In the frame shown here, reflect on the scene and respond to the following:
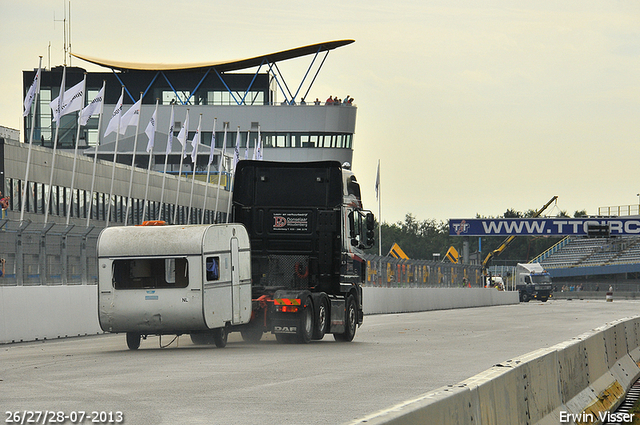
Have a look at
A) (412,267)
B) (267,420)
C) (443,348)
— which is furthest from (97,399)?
(412,267)

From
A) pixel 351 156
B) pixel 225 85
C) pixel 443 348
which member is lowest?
pixel 443 348

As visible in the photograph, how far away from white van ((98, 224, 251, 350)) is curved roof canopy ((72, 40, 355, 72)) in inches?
3240

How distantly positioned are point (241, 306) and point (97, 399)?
348 inches

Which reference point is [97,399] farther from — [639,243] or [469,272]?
[639,243]

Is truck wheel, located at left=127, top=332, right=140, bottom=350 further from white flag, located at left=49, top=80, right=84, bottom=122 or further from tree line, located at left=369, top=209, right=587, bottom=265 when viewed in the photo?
tree line, located at left=369, top=209, right=587, bottom=265

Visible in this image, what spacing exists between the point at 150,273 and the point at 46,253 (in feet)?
15.8

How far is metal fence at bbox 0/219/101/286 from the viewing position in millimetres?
22000

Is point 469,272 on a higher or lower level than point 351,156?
lower

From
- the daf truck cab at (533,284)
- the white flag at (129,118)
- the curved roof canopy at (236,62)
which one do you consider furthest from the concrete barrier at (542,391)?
the curved roof canopy at (236,62)

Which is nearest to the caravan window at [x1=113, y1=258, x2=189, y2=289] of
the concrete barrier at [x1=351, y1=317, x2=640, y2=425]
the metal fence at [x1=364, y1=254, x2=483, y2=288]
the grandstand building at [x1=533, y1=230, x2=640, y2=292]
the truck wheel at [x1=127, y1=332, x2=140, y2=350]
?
the truck wheel at [x1=127, y1=332, x2=140, y2=350]

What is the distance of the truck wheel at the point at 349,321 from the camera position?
22.1 meters

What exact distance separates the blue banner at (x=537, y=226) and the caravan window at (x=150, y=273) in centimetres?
7585

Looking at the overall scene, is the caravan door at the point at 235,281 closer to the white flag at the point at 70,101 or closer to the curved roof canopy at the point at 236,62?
the white flag at the point at 70,101

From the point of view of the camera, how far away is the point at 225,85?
103875 mm
